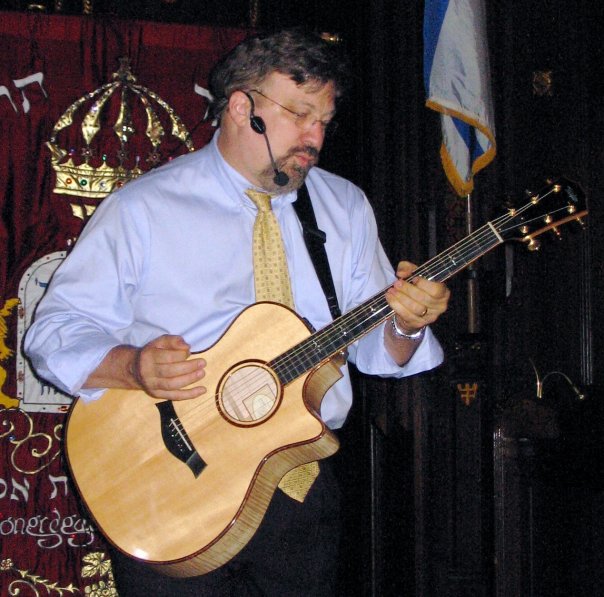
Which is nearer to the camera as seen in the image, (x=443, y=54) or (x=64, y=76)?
(x=443, y=54)

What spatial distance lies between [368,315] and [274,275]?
0.25 m

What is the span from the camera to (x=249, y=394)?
73.3 inches

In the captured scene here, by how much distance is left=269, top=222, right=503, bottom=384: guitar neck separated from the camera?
1871 mm

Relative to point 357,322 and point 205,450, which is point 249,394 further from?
point 357,322

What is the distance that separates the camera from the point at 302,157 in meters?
2.03

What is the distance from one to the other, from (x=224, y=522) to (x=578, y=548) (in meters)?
1.24

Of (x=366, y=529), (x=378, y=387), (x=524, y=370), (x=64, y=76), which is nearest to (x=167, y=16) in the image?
(x=64, y=76)

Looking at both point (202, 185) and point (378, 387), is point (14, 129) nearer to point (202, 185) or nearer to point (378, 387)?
point (202, 185)

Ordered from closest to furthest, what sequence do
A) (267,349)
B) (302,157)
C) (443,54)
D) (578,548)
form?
1. (267,349)
2. (302,157)
3. (578,548)
4. (443,54)

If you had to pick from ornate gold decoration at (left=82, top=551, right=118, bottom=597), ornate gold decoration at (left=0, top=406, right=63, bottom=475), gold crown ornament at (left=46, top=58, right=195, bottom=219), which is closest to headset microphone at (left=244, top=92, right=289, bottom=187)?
gold crown ornament at (left=46, top=58, right=195, bottom=219)

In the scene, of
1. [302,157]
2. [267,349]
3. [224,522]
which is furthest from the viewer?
[302,157]

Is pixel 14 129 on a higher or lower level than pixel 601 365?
higher

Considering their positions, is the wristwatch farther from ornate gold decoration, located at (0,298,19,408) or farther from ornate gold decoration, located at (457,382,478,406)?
ornate gold decoration, located at (0,298,19,408)

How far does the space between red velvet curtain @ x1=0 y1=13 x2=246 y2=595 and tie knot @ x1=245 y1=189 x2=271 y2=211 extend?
1.26m
